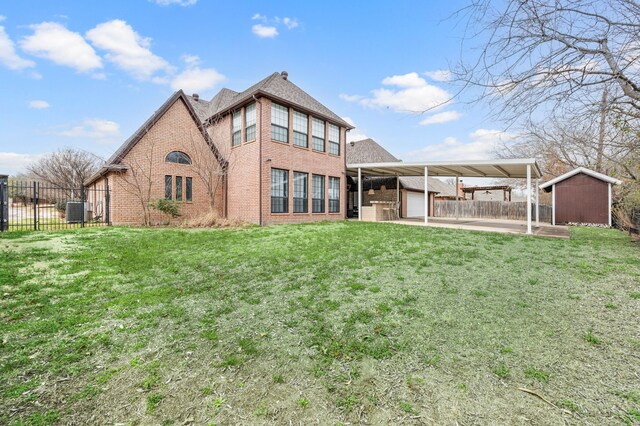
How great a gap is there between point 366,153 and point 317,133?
20.6 feet

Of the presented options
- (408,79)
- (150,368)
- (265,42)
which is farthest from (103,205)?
(408,79)

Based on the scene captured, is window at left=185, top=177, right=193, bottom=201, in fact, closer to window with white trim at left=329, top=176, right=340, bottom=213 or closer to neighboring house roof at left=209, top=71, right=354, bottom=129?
neighboring house roof at left=209, top=71, right=354, bottom=129

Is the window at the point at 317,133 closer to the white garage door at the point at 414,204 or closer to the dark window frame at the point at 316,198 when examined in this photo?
the dark window frame at the point at 316,198

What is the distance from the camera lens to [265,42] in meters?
10.2

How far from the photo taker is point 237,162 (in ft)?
46.4

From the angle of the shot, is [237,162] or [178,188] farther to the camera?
[237,162]

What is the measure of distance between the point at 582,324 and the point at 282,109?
511 inches

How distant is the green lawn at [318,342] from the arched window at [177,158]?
8209 millimetres

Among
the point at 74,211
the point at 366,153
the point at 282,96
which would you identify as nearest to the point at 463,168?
the point at 366,153

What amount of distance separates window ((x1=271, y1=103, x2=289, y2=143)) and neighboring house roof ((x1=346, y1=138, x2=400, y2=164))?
21.9 feet

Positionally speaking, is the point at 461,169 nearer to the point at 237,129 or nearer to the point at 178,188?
the point at 237,129

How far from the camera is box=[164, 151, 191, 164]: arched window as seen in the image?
43.9ft


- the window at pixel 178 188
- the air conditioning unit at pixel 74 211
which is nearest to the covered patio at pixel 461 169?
the window at pixel 178 188

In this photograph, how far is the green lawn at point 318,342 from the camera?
215cm
